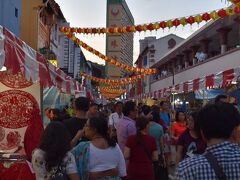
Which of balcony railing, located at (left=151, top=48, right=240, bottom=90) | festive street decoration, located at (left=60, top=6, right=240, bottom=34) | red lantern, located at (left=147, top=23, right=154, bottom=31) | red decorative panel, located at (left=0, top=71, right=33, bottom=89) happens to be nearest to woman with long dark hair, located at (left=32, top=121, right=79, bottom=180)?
red decorative panel, located at (left=0, top=71, right=33, bottom=89)

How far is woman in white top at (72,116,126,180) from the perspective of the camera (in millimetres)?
5270

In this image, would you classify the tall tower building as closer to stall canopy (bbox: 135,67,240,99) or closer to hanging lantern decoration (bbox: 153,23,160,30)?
hanging lantern decoration (bbox: 153,23,160,30)

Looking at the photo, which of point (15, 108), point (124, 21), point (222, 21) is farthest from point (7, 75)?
point (124, 21)

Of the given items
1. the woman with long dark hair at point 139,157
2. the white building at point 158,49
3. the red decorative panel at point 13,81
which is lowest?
the woman with long dark hair at point 139,157

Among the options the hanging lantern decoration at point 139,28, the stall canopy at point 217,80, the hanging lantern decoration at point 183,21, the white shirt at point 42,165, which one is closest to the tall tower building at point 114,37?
the hanging lantern decoration at point 139,28

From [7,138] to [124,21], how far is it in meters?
69.1

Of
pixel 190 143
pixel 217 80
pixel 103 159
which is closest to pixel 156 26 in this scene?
pixel 217 80

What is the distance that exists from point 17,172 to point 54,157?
142 inches

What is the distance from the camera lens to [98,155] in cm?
532

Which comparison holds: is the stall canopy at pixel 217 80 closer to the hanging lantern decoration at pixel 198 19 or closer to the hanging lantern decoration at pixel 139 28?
the hanging lantern decoration at pixel 198 19

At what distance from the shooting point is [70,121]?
6625mm

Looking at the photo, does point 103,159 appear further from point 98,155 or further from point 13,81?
point 13,81

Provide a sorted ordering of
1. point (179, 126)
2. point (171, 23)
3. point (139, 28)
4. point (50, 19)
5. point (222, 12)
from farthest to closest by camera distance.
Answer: point (50, 19) < point (139, 28) < point (171, 23) < point (222, 12) < point (179, 126)

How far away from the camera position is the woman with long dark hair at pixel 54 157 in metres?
4.71
